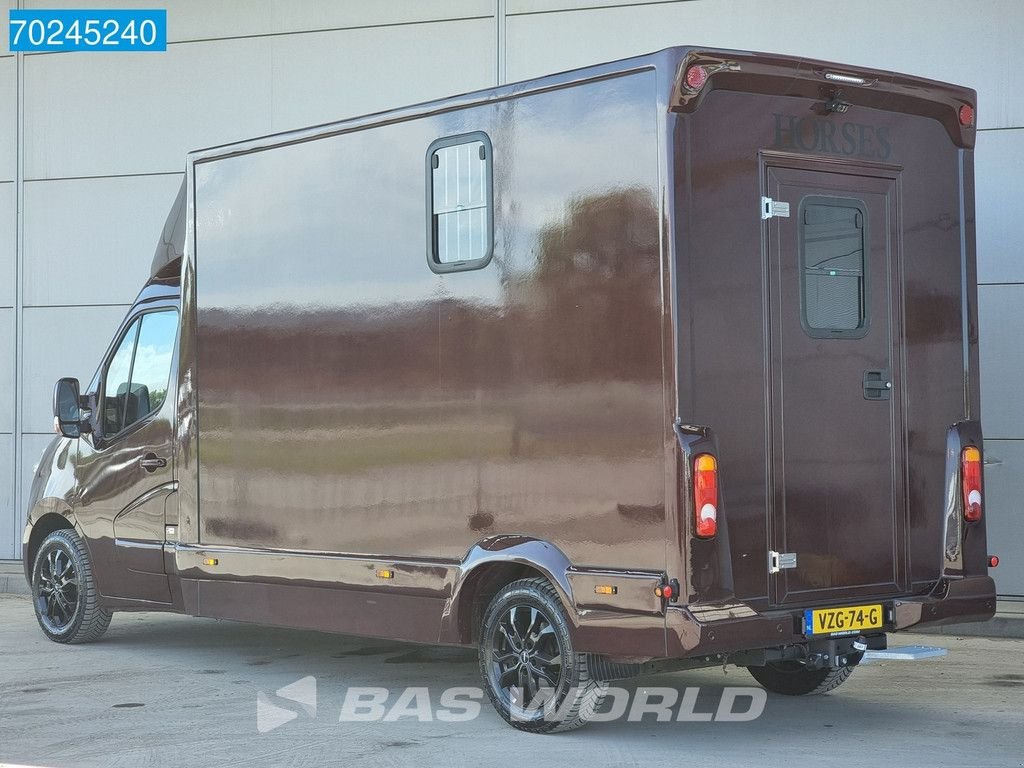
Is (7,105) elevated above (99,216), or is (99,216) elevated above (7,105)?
(7,105)

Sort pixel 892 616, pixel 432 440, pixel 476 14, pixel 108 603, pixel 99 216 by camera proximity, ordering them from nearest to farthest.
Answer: pixel 892 616 → pixel 432 440 → pixel 108 603 → pixel 476 14 → pixel 99 216

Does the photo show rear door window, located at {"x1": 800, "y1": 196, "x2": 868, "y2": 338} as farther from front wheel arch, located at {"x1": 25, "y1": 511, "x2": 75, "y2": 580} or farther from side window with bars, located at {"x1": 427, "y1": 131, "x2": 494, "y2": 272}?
front wheel arch, located at {"x1": 25, "y1": 511, "x2": 75, "y2": 580}

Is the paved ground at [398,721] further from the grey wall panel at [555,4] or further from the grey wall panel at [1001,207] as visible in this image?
the grey wall panel at [555,4]

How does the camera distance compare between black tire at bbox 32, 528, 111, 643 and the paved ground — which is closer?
the paved ground

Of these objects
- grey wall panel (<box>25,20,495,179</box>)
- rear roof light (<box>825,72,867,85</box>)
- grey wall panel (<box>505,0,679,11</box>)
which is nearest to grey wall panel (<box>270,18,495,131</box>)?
grey wall panel (<box>25,20,495,179</box>)

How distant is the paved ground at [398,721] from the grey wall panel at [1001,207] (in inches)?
109

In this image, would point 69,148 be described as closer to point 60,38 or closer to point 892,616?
point 60,38

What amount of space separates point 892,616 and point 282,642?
176 inches

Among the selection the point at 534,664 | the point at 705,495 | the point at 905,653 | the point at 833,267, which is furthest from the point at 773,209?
the point at 534,664

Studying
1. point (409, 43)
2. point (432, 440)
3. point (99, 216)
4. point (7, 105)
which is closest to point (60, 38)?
point (7, 105)

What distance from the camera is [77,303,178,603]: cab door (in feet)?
29.1

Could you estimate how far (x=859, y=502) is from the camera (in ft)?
22.7

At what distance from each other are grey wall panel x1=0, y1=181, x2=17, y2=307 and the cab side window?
5.29m

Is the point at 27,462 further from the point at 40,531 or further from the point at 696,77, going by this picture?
the point at 696,77
